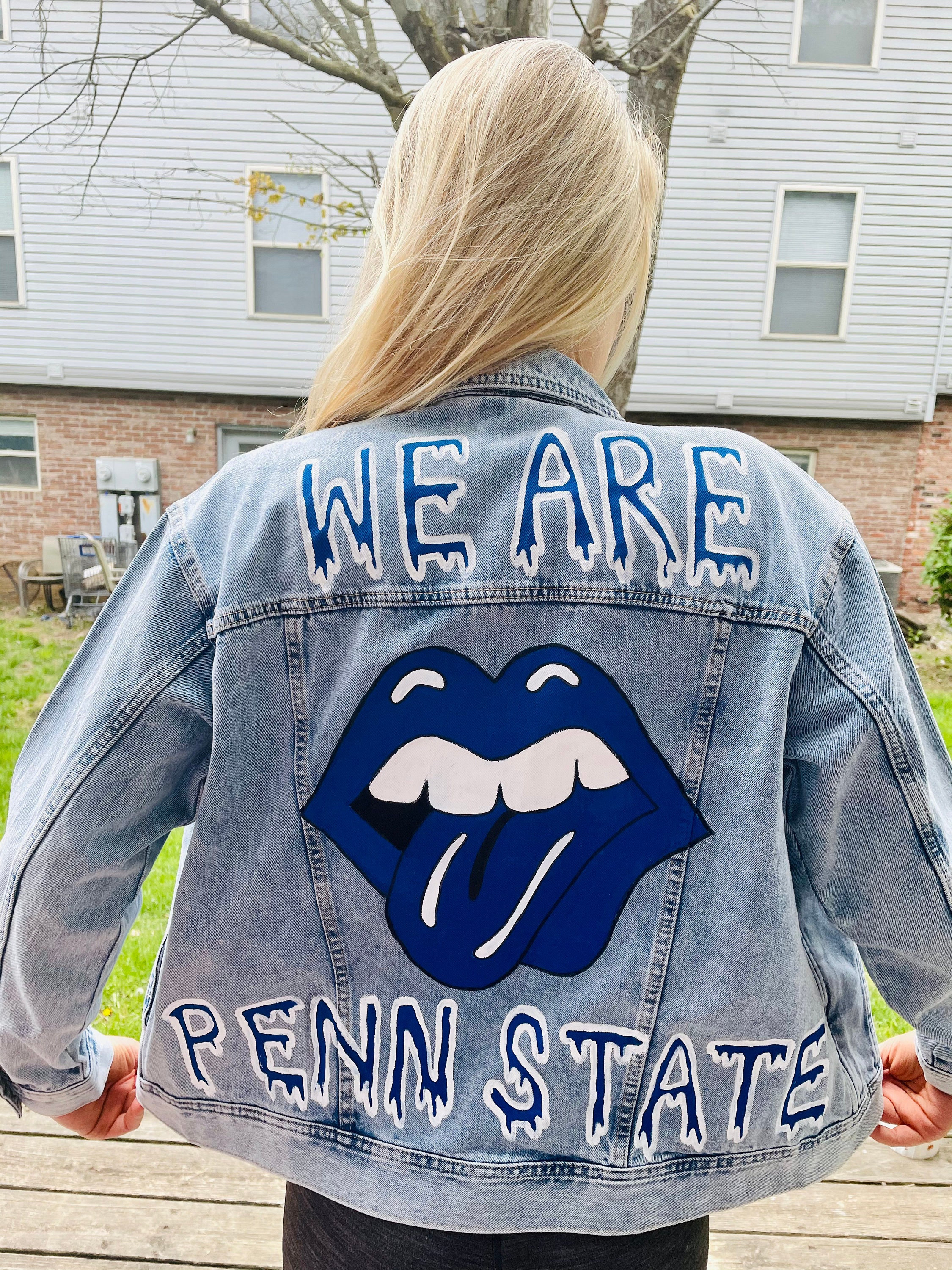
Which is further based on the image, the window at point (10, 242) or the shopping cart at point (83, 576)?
the window at point (10, 242)

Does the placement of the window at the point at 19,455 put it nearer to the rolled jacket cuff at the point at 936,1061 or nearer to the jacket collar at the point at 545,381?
the jacket collar at the point at 545,381

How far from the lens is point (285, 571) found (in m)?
0.88

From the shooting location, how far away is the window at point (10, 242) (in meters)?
9.65

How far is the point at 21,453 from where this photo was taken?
33.4 ft

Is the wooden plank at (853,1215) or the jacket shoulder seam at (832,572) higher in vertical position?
the jacket shoulder seam at (832,572)

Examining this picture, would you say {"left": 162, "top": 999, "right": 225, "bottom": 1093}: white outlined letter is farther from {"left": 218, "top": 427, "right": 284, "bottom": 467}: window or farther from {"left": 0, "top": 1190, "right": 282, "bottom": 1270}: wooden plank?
{"left": 218, "top": 427, "right": 284, "bottom": 467}: window

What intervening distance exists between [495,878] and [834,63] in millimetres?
10373

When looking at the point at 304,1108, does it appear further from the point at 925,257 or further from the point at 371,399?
the point at 925,257

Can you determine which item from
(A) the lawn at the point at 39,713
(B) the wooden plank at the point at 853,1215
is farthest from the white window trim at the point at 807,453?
(B) the wooden plank at the point at 853,1215

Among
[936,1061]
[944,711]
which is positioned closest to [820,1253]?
[936,1061]

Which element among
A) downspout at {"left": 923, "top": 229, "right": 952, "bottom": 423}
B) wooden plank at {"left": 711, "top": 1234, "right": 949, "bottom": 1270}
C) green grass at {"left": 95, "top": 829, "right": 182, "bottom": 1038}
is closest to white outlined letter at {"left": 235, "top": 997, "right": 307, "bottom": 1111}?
wooden plank at {"left": 711, "top": 1234, "right": 949, "bottom": 1270}

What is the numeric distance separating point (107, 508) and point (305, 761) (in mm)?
9972

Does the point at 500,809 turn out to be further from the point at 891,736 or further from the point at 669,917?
the point at 891,736

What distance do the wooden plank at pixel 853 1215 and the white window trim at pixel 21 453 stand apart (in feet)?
33.7
